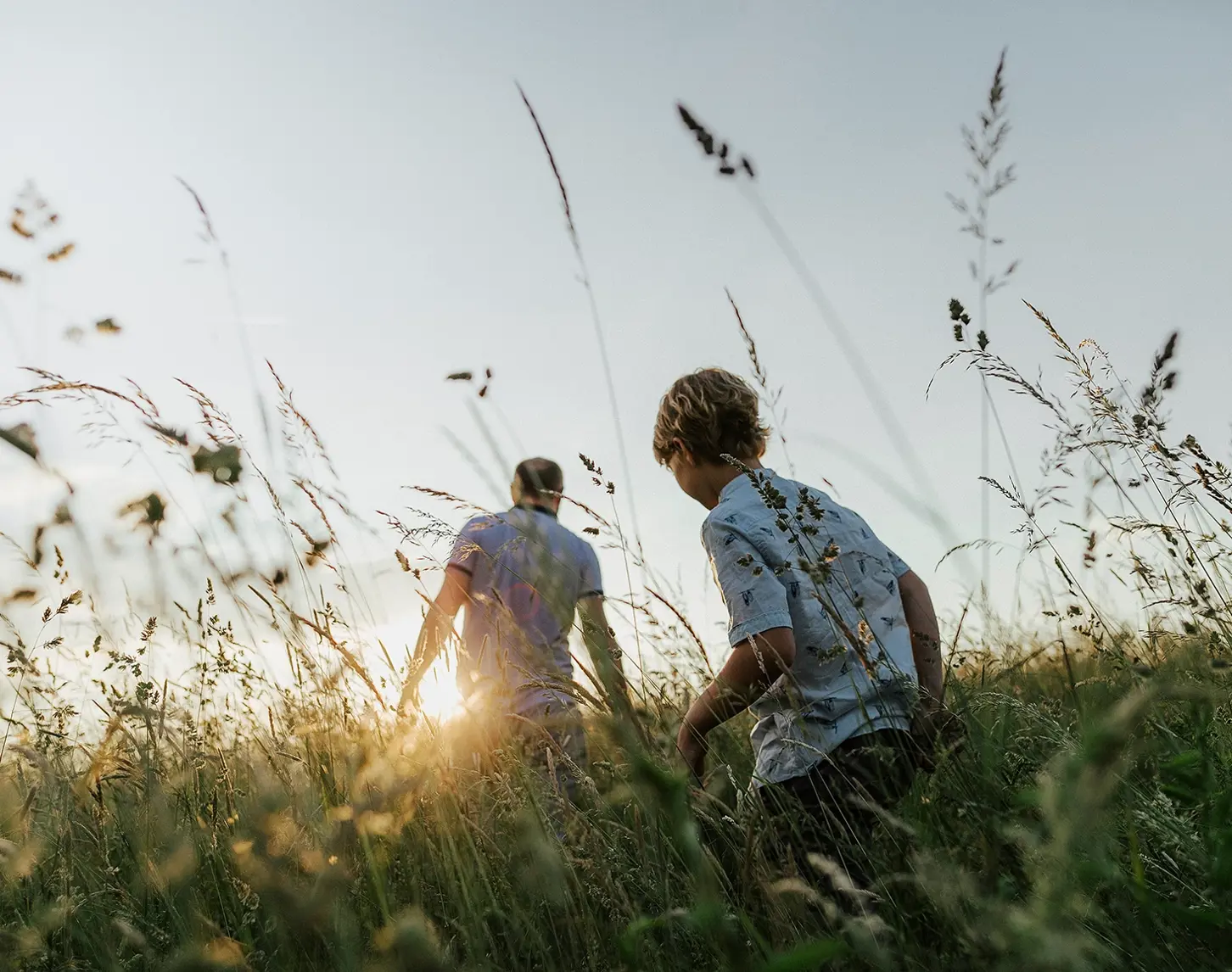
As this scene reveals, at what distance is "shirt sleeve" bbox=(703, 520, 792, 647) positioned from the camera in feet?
7.05

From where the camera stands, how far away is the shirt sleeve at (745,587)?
2.15 m

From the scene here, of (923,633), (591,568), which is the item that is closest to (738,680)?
(923,633)

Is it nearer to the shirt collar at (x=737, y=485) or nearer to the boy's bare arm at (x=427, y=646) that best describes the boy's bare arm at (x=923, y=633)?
the shirt collar at (x=737, y=485)

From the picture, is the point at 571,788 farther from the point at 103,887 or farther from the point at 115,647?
the point at 103,887

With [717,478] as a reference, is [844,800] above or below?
below

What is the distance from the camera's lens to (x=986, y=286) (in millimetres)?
2674

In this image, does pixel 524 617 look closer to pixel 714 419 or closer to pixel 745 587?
pixel 714 419

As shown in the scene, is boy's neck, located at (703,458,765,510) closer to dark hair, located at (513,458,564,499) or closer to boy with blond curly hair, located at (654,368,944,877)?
boy with blond curly hair, located at (654,368,944,877)

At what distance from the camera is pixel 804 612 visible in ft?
7.55

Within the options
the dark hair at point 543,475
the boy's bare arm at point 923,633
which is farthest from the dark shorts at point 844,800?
the dark hair at point 543,475

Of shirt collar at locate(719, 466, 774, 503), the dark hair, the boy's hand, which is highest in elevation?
the dark hair

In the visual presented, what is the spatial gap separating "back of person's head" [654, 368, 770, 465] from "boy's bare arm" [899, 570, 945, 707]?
0.60 meters

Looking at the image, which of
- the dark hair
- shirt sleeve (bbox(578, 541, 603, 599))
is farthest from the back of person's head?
shirt sleeve (bbox(578, 541, 603, 599))

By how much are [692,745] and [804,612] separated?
0.43 metres
